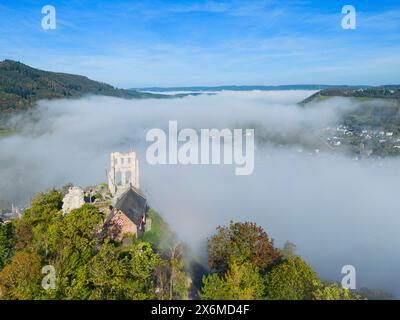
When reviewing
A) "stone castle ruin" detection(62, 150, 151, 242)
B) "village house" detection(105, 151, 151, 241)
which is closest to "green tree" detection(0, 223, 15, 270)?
"stone castle ruin" detection(62, 150, 151, 242)

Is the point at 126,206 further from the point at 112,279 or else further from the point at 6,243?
the point at 112,279

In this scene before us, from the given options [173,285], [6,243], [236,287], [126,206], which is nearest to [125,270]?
[173,285]

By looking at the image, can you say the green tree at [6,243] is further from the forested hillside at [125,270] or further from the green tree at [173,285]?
the green tree at [173,285]

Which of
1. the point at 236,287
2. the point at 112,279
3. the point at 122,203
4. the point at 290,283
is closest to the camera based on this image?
the point at 112,279

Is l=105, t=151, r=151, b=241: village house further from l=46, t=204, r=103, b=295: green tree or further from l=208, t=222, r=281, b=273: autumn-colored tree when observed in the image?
l=208, t=222, r=281, b=273: autumn-colored tree
